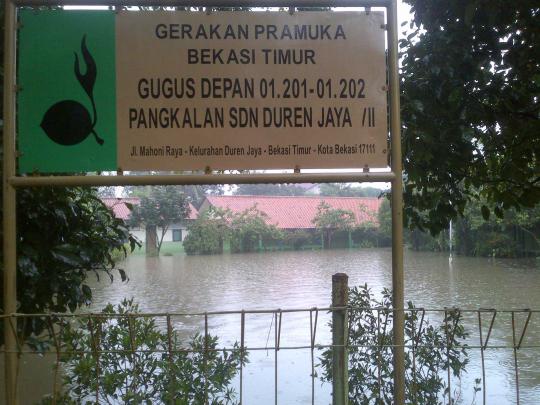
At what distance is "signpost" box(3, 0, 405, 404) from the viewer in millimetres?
1949

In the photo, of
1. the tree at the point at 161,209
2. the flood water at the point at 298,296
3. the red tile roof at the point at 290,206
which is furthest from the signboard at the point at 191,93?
the red tile roof at the point at 290,206

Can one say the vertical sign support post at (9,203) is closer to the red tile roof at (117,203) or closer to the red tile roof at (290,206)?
the red tile roof at (117,203)

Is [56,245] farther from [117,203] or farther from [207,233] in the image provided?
[207,233]

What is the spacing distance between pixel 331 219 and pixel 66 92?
2038 centimetres

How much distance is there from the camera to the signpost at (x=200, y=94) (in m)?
1.95

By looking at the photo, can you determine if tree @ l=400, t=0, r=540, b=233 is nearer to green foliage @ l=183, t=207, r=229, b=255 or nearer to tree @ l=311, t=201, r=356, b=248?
green foliage @ l=183, t=207, r=229, b=255

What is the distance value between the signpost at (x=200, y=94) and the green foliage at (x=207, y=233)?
60.2 feet

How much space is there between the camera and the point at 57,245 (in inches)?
110

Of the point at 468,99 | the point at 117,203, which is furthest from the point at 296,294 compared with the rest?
the point at 117,203

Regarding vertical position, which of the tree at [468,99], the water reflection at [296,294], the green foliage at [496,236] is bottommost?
the water reflection at [296,294]

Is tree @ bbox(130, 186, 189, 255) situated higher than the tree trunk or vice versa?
tree @ bbox(130, 186, 189, 255)

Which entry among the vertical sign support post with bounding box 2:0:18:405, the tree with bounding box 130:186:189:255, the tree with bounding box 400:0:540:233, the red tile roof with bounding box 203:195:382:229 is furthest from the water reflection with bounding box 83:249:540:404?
the tree with bounding box 400:0:540:233

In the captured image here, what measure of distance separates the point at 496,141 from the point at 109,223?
2.64m

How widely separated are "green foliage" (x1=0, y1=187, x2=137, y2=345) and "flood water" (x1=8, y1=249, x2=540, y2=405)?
43.2 inches
